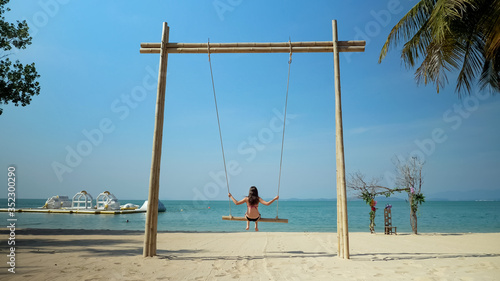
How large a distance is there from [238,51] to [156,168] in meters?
2.99

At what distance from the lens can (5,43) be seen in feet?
32.1

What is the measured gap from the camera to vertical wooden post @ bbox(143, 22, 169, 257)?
6.02m

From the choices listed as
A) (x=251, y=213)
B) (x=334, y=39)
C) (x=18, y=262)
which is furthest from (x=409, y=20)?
(x=18, y=262)

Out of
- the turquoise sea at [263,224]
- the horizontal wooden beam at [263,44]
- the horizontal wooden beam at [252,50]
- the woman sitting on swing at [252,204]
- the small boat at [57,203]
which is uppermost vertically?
the horizontal wooden beam at [263,44]

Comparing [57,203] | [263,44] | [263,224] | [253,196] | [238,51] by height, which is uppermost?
[263,44]

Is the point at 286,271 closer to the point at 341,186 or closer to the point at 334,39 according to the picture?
the point at 341,186

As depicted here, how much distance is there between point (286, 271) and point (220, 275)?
109 cm

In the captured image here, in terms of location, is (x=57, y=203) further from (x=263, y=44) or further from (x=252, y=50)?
(x=263, y=44)

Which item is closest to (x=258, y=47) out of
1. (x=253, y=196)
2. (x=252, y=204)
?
(x=253, y=196)

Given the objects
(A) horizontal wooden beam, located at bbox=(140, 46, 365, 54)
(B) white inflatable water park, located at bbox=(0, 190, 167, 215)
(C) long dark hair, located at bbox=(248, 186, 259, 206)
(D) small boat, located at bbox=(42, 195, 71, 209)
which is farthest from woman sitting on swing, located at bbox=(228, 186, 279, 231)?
(D) small boat, located at bbox=(42, 195, 71, 209)

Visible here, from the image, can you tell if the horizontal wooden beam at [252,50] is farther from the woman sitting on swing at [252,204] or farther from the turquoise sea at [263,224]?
the turquoise sea at [263,224]

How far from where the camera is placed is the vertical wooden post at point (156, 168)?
6020 mm

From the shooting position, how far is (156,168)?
20.2ft

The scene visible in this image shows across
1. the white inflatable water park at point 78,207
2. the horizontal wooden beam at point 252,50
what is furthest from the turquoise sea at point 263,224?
the horizontal wooden beam at point 252,50
